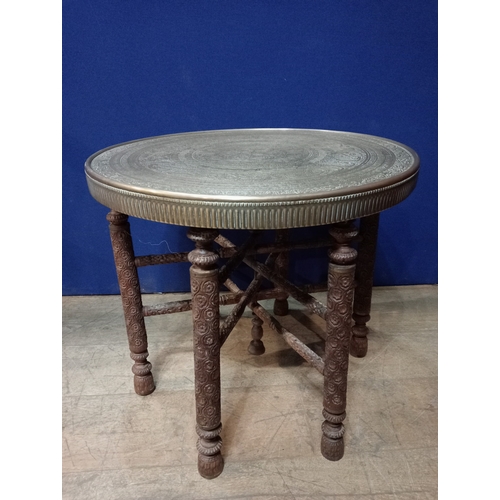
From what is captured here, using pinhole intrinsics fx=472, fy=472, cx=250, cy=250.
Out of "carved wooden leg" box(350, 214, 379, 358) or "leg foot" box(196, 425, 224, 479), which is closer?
"leg foot" box(196, 425, 224, 479)

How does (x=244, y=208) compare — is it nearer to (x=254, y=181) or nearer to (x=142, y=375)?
(x=254, y=181)

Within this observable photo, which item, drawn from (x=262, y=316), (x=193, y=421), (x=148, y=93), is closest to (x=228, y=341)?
(x=262, y=316)

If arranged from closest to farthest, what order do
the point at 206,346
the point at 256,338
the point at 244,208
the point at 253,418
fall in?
the point at 244,208 → the point at 206,346 → the point at 253,418 → the point at 256,338

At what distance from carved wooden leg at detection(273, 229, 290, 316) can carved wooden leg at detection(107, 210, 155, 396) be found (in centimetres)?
47

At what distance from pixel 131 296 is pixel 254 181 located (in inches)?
23.4

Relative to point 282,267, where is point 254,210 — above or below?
above

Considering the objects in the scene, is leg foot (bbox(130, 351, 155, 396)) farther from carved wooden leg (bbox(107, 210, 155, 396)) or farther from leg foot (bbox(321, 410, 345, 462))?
leg foot (bbox(321, 410, 345, 462))

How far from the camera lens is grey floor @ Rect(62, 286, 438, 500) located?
3.80 ft

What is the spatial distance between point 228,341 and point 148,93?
37.7 inches

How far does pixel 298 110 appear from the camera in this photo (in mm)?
1787

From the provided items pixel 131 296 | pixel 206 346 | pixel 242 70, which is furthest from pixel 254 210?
pixel 242 70

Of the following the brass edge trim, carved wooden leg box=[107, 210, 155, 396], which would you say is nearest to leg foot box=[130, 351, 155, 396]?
carved wooden leg box=[107, 210, 155, 396]

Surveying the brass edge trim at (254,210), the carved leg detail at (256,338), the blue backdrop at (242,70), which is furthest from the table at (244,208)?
the blue backdrop at (242,70)

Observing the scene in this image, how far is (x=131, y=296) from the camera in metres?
1.36
